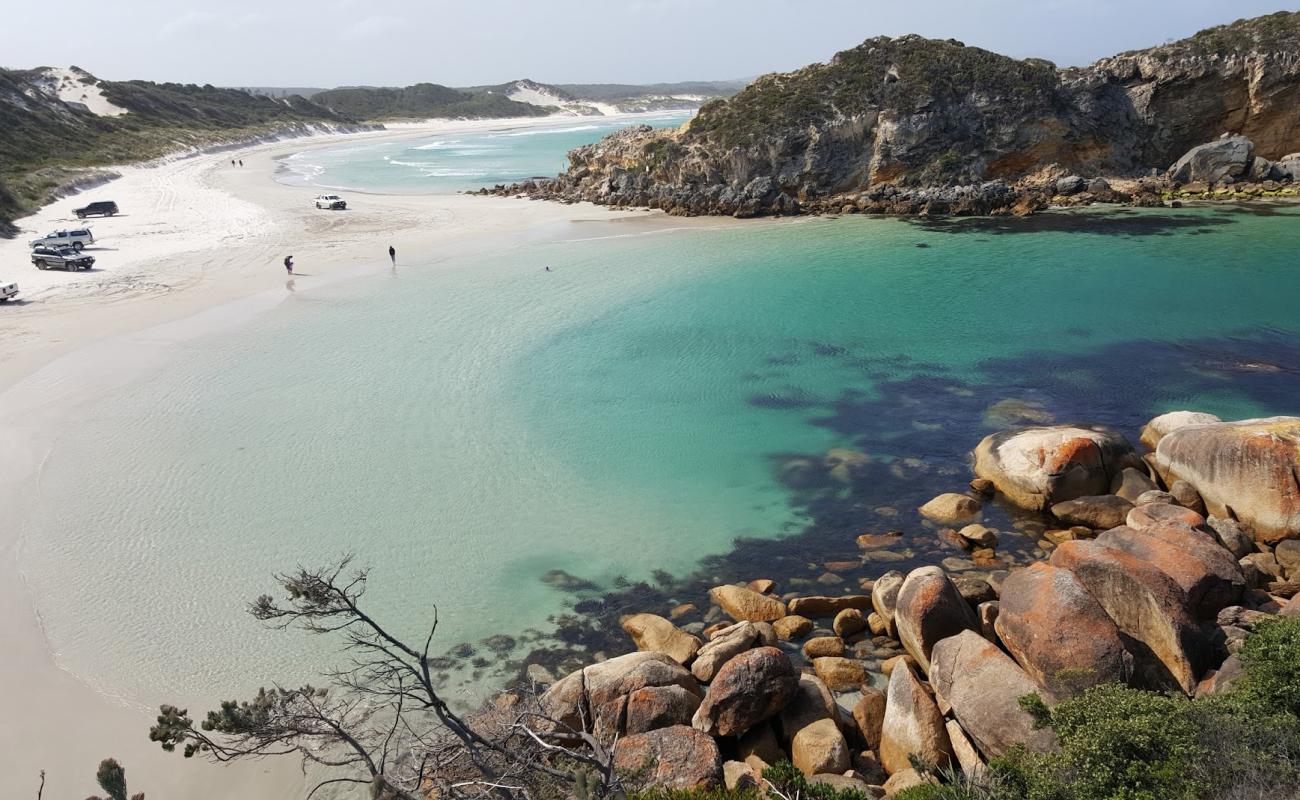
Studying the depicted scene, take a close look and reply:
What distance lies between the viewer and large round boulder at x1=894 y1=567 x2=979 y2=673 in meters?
12.1

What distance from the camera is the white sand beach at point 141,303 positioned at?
1111cm

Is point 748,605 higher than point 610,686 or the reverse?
the reverse

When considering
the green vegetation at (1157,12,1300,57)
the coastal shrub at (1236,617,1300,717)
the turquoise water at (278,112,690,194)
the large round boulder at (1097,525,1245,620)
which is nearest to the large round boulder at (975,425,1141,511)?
the large round boulder at (1097,525,1245,620)

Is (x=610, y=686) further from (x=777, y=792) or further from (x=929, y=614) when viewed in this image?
(x=929, y=614)

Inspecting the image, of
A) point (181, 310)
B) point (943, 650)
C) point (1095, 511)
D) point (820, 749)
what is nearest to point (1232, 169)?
point (1095, 511)

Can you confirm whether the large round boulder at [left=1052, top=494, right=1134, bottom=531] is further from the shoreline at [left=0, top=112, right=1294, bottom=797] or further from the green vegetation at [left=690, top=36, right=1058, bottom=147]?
the green vegetation at [left=690, top=36, right=1058, bottom=147]

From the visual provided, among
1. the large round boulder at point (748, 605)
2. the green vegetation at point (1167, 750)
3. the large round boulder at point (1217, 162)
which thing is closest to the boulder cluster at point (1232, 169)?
the large round boulder at point (1217, 162)

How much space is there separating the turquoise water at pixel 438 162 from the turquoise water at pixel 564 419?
40949 mm

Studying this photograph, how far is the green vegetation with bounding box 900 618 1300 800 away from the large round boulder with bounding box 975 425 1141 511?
814 centimetres

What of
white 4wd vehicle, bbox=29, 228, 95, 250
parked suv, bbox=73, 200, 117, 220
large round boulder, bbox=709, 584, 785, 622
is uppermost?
Result: parked suv, bbox=73, 200, 117, 220

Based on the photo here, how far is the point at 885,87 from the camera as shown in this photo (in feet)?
190

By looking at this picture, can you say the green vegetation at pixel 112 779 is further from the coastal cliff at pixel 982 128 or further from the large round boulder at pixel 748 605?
the coastal cliff at pixel 982 128

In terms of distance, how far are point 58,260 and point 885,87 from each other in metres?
53.7

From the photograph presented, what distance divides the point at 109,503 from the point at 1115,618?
2076 cm
